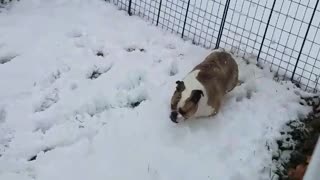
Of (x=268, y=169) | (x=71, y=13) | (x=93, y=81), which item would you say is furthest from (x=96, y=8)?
(x=268, y=169)

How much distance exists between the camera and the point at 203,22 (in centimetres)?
659

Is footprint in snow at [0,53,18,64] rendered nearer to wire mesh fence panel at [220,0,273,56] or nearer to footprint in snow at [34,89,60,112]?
footprint in snow at [34,89,60,112]

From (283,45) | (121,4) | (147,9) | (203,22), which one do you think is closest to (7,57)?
(121,4)

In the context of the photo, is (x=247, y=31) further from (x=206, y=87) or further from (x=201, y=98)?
(x=201, y=98)

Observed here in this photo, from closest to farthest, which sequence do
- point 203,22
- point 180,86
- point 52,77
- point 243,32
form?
point 180,86, point 52,77, point 243,32, point 203,22

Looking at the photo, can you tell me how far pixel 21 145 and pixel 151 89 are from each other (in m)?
1.37

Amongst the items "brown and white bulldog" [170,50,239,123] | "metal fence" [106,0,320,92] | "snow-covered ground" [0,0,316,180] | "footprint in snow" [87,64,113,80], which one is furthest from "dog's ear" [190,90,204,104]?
"metal fence" [106,0,320,92]

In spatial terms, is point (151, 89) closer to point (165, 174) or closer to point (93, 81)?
point (93, 81)

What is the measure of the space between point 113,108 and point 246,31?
2.02m

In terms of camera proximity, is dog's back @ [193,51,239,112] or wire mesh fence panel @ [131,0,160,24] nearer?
dog's back @ [193,51,239,112]

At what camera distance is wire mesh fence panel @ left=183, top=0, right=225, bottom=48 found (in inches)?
249

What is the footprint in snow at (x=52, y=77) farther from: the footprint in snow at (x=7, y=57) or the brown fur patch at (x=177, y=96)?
the brown fur patch at (x=177, y=96)

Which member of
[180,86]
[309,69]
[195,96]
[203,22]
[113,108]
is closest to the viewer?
[195,96]

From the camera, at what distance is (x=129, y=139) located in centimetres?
485
